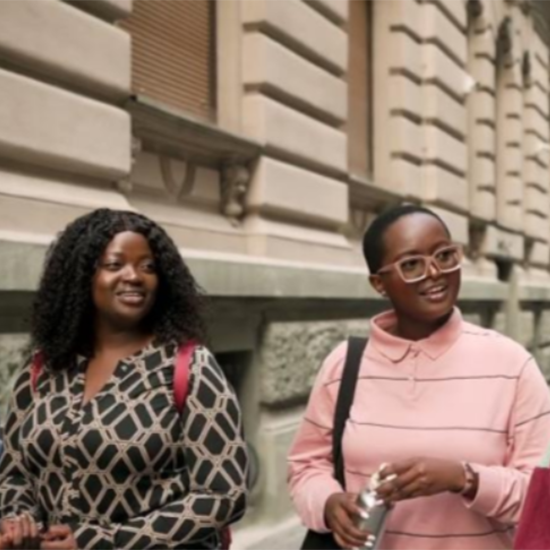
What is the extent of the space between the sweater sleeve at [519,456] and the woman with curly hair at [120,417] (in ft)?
1.79

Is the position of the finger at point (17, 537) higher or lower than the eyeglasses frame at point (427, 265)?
lower

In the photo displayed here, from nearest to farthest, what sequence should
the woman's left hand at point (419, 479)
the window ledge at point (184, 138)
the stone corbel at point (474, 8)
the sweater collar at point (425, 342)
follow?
the woman's left hand at point (419, 479) → the sweater collar at point (425, 342) → the window ledge at point (184, 138) → the stone corbel at point (474, 8)

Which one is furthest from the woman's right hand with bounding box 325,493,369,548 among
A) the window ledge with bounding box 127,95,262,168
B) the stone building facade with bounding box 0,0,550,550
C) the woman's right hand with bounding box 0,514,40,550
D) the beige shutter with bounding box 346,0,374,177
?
the beige shutter with bounding box 346,0,374,177

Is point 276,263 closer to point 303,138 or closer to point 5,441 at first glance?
point 303,138

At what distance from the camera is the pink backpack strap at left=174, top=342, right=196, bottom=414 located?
7.99 feet

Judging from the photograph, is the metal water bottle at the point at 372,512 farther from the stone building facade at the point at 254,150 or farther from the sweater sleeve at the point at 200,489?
the stone building facade at the point at 254,150

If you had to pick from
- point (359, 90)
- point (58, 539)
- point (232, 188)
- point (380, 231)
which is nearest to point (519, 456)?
point (380, 231)

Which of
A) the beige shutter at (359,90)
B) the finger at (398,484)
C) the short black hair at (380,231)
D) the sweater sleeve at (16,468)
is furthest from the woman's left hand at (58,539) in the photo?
the beige shutter at (359,90)

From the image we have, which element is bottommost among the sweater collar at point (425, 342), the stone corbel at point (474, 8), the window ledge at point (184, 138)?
the sweater collar at point (425, 342)

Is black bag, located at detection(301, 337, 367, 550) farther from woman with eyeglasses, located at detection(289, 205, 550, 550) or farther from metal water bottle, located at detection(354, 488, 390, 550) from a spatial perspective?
metal water bottle, located at detection(354, 488, 390, 550)

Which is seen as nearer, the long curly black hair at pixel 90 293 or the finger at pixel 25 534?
the finger at pixel 25 534

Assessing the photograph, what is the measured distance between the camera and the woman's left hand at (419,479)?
2273 millimetres

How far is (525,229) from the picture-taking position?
1619cm

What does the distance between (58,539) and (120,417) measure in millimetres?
292
